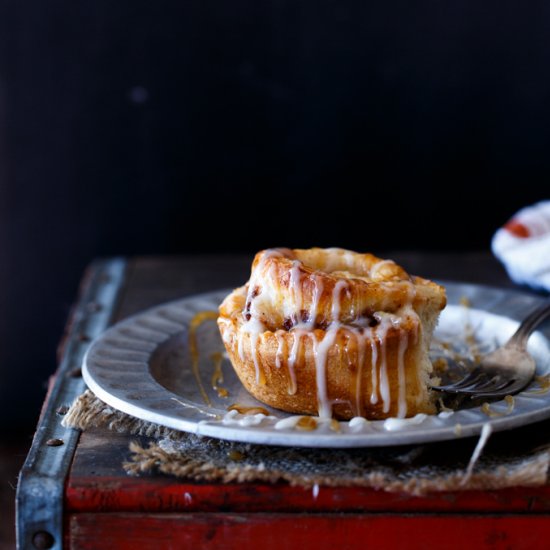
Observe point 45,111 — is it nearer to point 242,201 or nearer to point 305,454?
point 242,201

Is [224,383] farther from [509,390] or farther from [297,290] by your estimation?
[509,390]

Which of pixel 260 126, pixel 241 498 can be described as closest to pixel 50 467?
pixel 241 498

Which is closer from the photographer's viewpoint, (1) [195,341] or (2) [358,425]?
(2) [358,425]

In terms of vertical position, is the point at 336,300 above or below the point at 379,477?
above

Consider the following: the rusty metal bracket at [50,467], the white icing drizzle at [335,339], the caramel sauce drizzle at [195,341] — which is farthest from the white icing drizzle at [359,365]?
the rusty metal bracket at [50,467]

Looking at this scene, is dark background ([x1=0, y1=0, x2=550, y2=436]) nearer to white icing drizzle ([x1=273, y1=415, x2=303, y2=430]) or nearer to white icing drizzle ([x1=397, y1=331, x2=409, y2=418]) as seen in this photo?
white icing drizzle ([x1=397, y1=331, x2=409, y2=418])

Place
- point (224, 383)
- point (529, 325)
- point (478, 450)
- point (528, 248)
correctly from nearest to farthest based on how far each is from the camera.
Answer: point (478, 450)
point (224, 383)
point (529, 325)
point (528, 248)

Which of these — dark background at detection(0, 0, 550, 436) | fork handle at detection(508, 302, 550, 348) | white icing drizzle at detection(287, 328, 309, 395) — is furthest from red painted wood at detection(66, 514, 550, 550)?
dark background at detection(0, 0, 550, 436)
